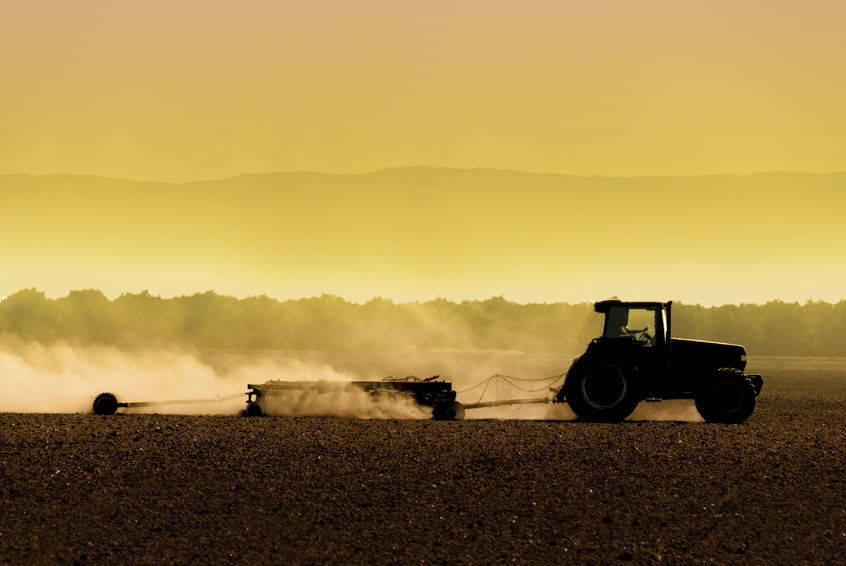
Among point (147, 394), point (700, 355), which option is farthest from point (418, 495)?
point (147, 394)

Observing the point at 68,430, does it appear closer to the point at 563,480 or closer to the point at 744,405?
the point at 563,480

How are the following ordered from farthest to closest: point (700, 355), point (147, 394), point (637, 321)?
point (147, 394) < point (637, 321) < point (700, 355)

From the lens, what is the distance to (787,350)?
14400cm

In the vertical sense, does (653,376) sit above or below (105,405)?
above

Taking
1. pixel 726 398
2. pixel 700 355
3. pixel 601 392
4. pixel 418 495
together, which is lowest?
pixel 418 495

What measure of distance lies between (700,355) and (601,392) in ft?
Result: 9.52

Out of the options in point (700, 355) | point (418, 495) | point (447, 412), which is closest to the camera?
point (418, 495)

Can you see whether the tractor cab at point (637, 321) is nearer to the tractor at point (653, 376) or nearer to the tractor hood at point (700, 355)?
the tractor at point (653, 376)

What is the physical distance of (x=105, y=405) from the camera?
27141mm

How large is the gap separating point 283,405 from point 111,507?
37.2 feet

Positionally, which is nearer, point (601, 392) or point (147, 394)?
point (601, 392)

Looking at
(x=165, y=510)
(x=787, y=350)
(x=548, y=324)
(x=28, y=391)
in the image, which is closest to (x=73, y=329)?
(x=548, y=324)

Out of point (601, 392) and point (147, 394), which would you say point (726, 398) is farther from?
point (147, 394)

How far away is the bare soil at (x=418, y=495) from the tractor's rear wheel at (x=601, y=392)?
187cm
